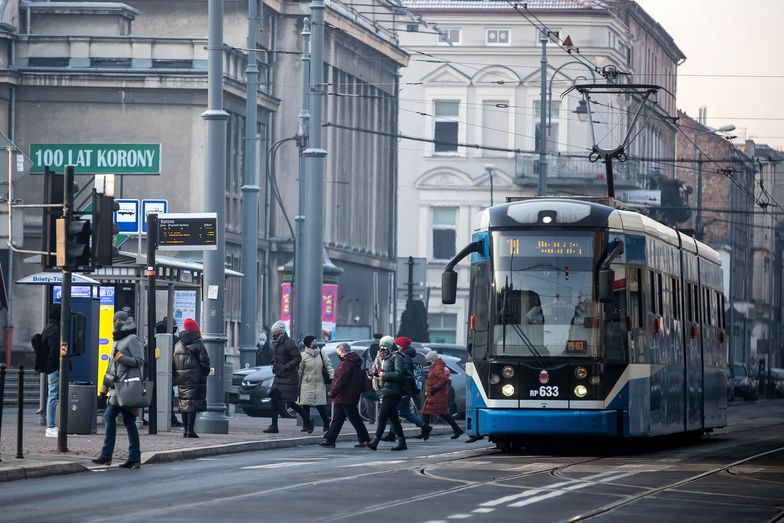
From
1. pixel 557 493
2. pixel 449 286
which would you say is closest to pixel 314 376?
pixel 449 286

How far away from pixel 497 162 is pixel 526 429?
209ft

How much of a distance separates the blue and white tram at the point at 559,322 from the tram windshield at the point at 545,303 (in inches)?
0.5

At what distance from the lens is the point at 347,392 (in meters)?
27.0

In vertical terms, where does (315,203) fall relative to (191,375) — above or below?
above

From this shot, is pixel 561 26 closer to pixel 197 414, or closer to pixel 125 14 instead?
pixel 125 14

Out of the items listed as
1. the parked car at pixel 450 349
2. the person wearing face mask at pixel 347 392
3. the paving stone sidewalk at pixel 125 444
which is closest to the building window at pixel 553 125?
the parked car at pixel 450 349

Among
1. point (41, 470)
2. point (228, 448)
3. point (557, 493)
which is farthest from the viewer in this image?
point (228, 448)

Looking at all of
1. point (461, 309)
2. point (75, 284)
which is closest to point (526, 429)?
point (75, 284)

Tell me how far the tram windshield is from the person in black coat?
671 centimetres

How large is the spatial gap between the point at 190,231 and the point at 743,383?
50684mm

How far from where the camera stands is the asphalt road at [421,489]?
50.1ft

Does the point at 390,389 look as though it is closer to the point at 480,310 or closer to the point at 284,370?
the point at 480,310

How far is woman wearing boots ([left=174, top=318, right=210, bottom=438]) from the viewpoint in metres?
→ 26.8

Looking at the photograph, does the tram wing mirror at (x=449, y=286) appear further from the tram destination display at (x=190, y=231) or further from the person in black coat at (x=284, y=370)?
the person in black coat at (x=284, y=370)
